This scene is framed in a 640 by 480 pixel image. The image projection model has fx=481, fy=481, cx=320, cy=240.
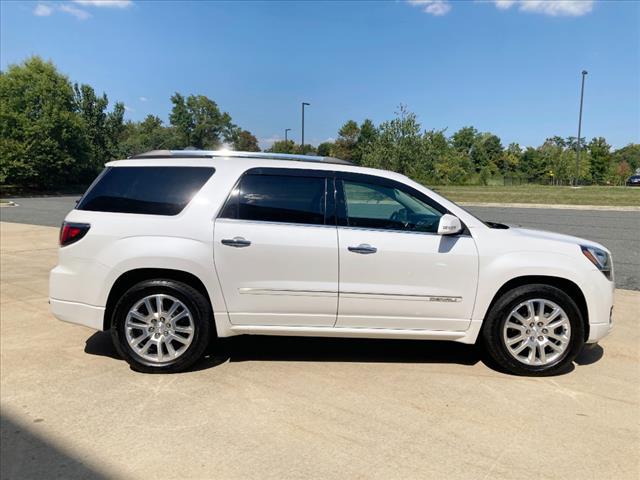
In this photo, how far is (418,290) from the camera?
3998mm

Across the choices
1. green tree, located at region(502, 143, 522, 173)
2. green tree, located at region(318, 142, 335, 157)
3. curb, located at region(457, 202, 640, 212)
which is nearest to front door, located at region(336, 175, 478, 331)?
curb, located at region(457, 202, 640, 212)

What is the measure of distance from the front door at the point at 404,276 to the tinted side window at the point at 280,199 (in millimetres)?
255

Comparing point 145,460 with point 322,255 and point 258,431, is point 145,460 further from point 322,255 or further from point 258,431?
point 322,255

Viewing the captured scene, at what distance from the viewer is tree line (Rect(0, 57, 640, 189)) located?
93.2 feet

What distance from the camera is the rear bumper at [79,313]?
4066 mm

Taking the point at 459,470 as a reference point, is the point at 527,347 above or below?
above

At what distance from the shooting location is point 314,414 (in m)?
3.37

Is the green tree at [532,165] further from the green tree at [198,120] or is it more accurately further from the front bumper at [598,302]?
the front bumper at [598,302]

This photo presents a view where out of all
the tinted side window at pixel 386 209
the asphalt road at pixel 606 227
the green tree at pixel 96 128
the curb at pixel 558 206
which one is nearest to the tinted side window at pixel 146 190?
the tinted side window at pixel 386 209

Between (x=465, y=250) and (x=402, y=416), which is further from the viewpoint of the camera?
(x=465, y=250)

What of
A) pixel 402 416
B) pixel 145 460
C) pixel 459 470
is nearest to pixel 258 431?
pixel 145 460

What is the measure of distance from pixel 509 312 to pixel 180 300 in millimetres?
2770

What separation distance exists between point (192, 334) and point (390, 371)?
67.4 inches

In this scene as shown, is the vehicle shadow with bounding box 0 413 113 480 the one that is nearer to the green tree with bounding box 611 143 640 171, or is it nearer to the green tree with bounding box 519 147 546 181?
the green tree with bounding box 519 147 546 181
